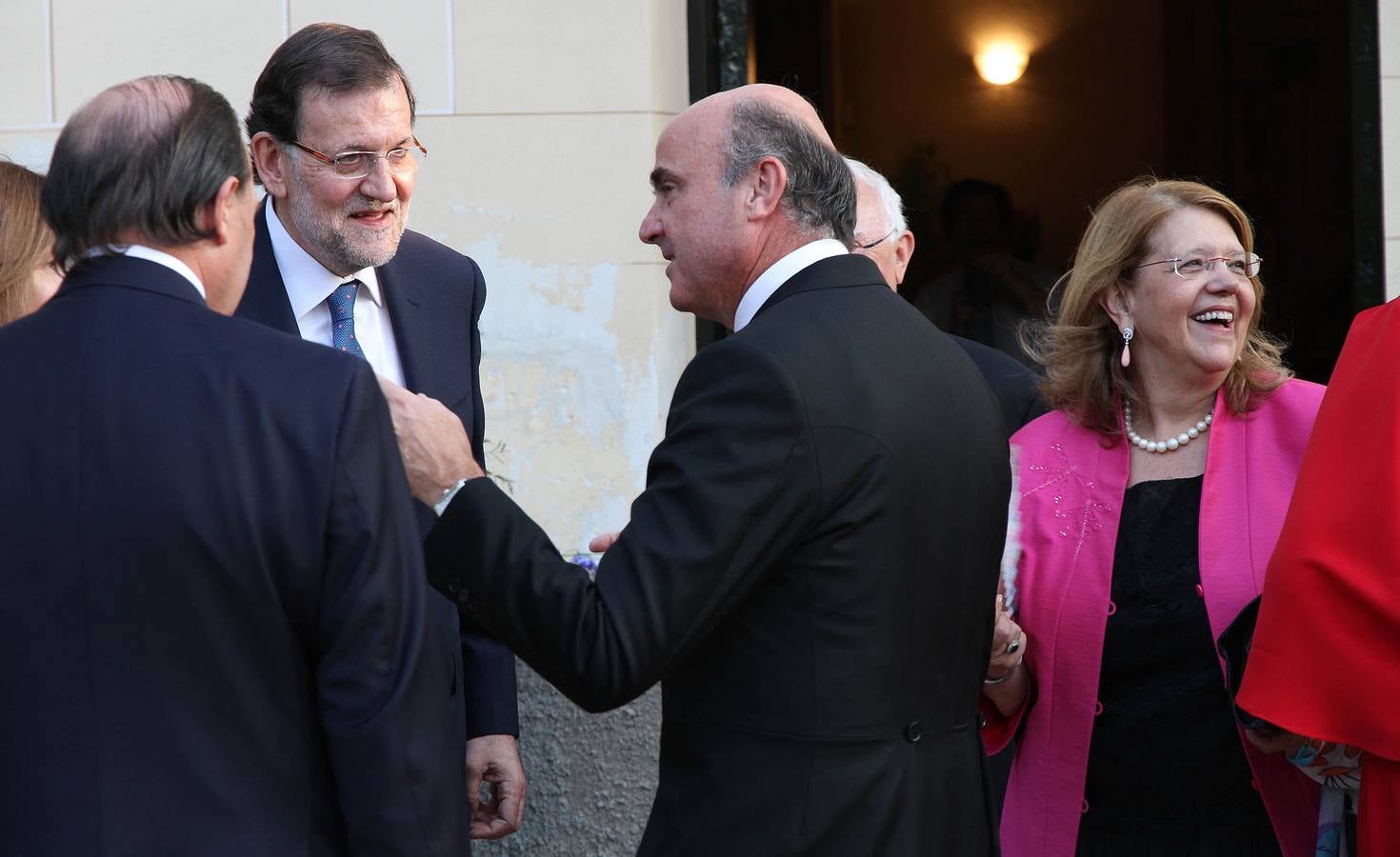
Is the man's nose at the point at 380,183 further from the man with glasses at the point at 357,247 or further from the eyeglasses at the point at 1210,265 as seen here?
the eyeglasses at the point at 1210,265

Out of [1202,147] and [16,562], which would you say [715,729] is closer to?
[16,562]

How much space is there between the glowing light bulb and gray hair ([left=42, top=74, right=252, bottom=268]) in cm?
710

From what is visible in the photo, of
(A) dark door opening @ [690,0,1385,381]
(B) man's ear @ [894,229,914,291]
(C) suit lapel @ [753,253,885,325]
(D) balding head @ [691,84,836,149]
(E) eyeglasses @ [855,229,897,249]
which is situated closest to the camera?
(C) suit lapel @ [753,253,885,325]

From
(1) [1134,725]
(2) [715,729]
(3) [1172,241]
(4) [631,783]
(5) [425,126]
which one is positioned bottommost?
(4) [631,783]

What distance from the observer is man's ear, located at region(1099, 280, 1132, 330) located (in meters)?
3.21

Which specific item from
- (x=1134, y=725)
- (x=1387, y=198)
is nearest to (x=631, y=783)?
(x=1134, y=725)

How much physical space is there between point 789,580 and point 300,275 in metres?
1.22

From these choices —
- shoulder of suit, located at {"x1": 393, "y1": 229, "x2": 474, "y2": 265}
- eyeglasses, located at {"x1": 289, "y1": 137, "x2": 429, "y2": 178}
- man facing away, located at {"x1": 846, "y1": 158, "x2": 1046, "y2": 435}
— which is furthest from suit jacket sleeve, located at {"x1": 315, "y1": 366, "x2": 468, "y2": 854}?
man facing away, located at {"x1": 846, "y1": 158, "x2": 1046, "y2": 435}

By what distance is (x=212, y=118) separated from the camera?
6.49ft

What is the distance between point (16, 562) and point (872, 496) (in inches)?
43.4

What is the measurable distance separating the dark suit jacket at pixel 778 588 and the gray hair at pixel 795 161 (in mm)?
189

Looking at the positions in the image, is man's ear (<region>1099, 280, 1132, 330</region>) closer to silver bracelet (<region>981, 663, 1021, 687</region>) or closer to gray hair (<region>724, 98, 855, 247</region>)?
silver bracelet (<region>981, 663, 1021, 687</region>)

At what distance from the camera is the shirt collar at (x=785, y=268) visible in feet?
7.73

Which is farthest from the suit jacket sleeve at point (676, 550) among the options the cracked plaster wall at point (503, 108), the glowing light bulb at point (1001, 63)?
the glowing light bulb at point (1001, 63)
